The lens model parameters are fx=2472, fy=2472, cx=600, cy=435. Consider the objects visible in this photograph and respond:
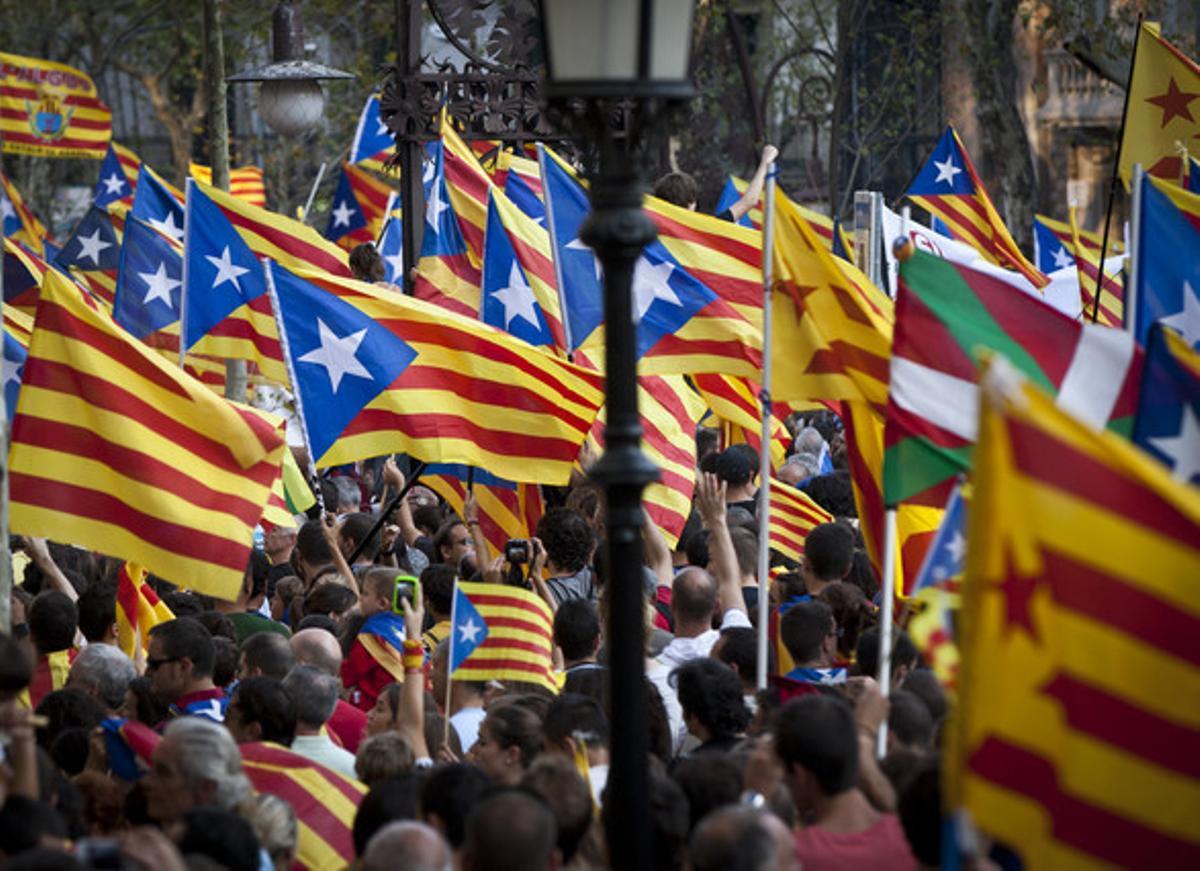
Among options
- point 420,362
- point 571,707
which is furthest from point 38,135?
point 571,707

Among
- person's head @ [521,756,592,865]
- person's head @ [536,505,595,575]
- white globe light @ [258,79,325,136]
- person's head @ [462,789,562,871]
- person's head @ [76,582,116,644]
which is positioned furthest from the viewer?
white globe light @ [258,79,325,136]

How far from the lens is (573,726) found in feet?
24.6

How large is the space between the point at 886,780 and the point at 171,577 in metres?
3.35

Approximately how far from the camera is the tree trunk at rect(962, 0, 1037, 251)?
30359 millimetres

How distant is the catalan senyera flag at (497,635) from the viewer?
873cm

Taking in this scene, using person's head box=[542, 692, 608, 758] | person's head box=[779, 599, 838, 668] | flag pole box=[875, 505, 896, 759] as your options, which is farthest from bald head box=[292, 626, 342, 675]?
flag pole box=[875, 505, 896, 759]

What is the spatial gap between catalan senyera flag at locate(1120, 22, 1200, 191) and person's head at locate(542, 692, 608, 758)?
6.35 metres

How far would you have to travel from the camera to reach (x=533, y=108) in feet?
52.3

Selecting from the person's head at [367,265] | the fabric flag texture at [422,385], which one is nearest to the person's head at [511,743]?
the fabric flag texture at [422,385]

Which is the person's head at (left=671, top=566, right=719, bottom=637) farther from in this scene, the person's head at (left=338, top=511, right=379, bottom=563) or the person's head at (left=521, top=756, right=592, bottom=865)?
the person's head at (left=338, top=511, right=379, bottom=563)

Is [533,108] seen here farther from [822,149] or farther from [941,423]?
[822,149]

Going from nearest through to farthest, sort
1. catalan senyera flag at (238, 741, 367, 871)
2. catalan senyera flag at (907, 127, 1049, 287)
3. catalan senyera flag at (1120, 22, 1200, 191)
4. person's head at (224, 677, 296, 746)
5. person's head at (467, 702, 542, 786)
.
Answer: catalan senyera flag at (238, 741, 367, 871)
person's head at (467, 702, 542, 786)
person's head at (224, 677, 296, 746)
catalan senyera flag at (1120, 22, 1200, 191)
catalan senyera flag at (907, 127, 1049, 287)

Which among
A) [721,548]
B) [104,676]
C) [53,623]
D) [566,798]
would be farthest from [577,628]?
[566,798]

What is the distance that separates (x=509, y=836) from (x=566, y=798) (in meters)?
0.75
